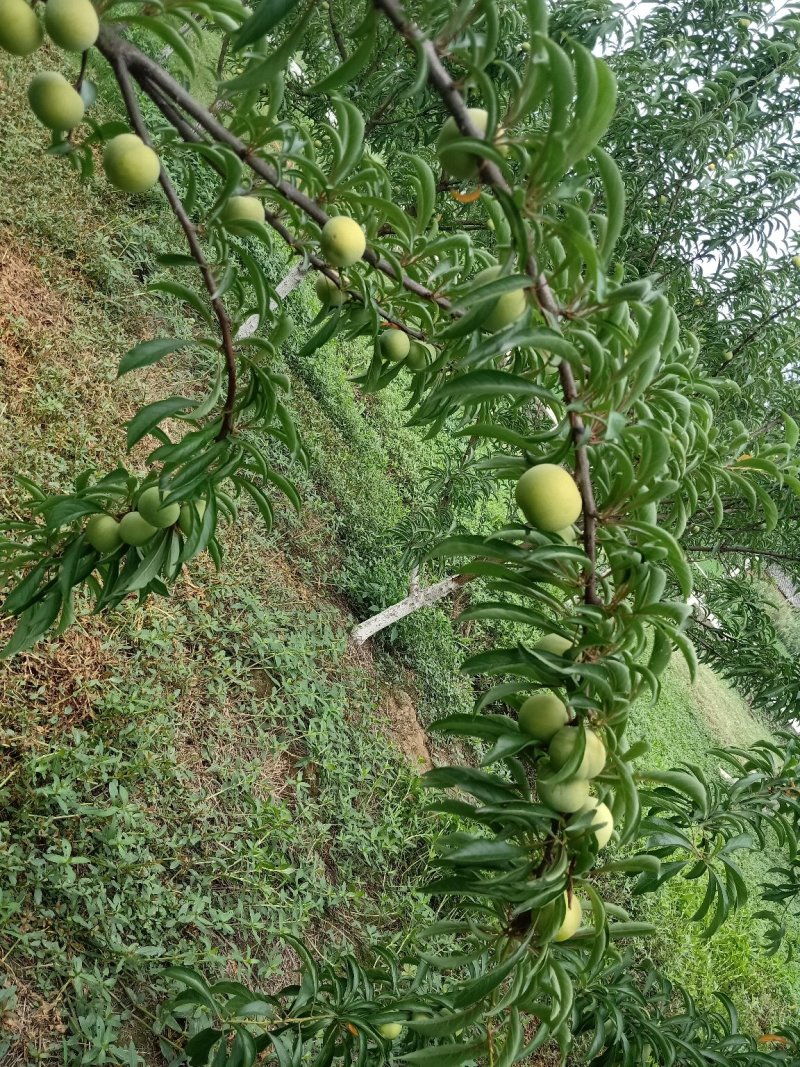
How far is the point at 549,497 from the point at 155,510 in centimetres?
53

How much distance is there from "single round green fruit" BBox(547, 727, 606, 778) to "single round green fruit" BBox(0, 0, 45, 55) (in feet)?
2.70

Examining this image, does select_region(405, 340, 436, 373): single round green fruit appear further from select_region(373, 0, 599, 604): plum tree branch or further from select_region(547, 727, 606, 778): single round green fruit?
select_region(547, 727, 606, 778): single round green fruit

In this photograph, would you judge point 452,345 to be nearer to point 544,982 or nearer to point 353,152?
point 353,152

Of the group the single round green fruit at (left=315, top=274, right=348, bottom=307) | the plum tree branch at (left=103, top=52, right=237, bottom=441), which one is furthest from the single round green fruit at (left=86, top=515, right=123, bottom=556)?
the single round green fruit at (left=315, top=274, right=348, bottom=307)

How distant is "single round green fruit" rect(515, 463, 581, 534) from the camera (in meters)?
0.73

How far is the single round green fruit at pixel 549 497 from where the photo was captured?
0.73 m

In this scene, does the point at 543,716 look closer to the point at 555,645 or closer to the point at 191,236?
the point at 555,645

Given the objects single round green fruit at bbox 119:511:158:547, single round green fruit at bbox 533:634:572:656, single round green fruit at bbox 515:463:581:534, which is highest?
single round green fruit at bbox 515:463:581:534

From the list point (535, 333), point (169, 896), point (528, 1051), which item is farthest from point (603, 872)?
point (169, 896)

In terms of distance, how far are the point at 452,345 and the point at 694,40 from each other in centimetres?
264

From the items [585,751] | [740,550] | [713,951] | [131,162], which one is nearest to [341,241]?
[131,162]

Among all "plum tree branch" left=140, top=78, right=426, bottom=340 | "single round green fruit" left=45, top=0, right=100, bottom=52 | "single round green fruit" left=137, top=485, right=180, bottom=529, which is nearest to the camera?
"single round green fruit" left=45, top=0, right=100, bottom=52

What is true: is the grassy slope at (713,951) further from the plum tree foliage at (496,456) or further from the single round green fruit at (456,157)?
the single round green fruit at (456,157)

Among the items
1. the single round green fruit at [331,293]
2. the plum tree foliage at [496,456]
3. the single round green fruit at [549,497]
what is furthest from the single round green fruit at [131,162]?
the single round green fruit at [549,497]
